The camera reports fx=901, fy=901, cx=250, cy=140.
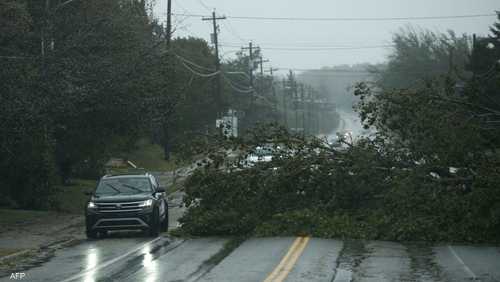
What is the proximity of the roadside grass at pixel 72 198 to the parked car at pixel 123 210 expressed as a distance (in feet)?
28.7

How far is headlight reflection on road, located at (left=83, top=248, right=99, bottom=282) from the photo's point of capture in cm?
1537

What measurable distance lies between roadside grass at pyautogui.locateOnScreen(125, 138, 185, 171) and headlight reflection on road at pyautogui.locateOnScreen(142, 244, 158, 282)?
39.2 metres

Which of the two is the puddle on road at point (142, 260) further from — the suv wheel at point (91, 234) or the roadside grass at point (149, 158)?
the roadside grass at point (149, 158)

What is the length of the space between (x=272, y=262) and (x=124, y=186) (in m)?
8.91

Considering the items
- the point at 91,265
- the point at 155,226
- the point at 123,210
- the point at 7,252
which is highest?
the point at 123,210

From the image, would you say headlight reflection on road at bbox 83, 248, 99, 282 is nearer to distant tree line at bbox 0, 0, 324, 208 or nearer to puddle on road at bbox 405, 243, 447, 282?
distant tree line at bbox 0, 0, 324, 208

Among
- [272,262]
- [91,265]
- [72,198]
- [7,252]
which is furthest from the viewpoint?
[72,198]

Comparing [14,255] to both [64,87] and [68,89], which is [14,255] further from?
[68,89]

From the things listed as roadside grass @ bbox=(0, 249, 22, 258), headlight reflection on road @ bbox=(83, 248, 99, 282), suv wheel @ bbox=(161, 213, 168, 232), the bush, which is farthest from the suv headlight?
roadside grass @ bbox=(0, 249, 22, 258)

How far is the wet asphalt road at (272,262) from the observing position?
593 inches

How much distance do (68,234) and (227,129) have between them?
556 centimetres

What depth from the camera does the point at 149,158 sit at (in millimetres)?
67375

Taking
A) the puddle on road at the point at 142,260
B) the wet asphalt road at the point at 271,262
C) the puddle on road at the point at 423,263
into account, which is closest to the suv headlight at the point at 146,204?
the puddle on road at the point at 142,260

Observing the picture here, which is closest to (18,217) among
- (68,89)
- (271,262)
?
(68,89)
